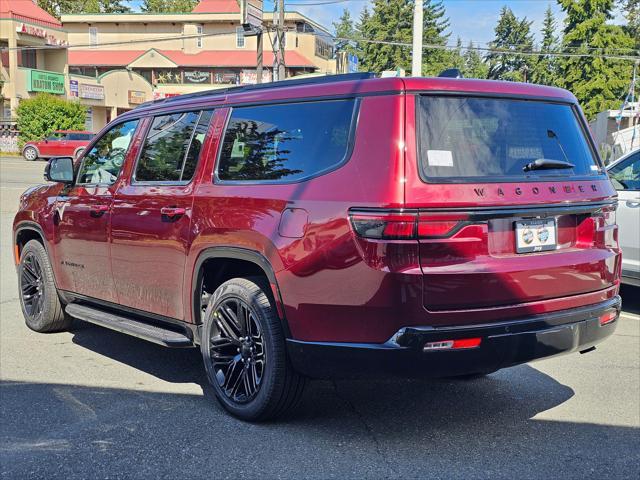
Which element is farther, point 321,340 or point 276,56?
point 276,56

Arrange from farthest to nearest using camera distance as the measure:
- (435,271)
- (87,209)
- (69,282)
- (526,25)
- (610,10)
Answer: (526,25) < (610,10) < (69,282) < (87,209) < (435,271)

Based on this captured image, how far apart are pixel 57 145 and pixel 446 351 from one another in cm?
3377

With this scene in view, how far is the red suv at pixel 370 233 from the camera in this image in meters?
3.38

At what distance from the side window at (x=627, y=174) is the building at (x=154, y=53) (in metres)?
41.4

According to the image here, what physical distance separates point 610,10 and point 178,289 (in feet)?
175

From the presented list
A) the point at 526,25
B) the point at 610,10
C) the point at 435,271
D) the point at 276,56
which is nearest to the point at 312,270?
the point at 435,271

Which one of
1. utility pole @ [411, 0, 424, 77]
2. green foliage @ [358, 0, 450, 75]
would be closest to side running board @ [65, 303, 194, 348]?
utility pole @ [411, 0, 424, 77]

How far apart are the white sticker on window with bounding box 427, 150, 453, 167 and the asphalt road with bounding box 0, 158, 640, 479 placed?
61.5 inches

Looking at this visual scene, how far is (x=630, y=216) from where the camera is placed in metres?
7.30

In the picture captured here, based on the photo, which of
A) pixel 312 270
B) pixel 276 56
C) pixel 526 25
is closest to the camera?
pixel 312 270

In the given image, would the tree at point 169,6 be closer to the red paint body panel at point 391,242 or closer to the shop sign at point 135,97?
the shop sign at point 135,97

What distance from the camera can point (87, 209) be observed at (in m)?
5.29

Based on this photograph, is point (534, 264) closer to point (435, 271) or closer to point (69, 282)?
point (435, 271)

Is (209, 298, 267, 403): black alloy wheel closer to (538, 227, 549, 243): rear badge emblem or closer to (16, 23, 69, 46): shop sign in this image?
(538, 227, 549, 243): rear badge emblem
